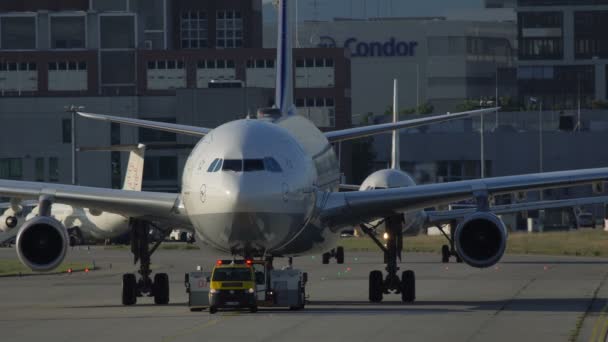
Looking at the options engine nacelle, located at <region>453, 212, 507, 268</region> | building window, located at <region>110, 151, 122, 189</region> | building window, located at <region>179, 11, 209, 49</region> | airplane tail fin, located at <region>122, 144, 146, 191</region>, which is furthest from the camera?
building window, located at <region>179, 11, 209, 49</region>

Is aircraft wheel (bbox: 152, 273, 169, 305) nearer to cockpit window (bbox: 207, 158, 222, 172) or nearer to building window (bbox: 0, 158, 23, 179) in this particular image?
cockpit window (bbox: 207, 158, 222, 172)

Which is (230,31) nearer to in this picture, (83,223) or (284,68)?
(83,223)

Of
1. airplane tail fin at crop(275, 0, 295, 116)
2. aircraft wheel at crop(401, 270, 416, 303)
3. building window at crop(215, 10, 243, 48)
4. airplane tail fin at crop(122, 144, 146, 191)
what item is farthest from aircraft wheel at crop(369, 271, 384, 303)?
building window at crop(215, 10, 243, 48)

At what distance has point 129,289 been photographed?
3706 centimetres

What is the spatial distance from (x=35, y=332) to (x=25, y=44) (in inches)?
4262

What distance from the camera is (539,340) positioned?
27.2 meters

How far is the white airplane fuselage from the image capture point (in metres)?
32.2

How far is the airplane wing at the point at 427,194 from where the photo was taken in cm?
3616

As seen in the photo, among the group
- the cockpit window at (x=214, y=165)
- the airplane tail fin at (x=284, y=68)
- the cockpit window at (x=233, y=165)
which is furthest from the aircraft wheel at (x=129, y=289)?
the airplane tail fin at (x=284, y=68)

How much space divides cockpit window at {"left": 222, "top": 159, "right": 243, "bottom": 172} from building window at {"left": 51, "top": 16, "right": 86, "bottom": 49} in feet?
333

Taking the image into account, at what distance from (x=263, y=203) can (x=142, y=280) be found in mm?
6454

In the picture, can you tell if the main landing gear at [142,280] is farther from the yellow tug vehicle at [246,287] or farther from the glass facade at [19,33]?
the glass facade at [19,33]

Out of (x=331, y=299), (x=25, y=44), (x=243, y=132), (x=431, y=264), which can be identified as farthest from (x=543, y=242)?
(x=25, y=44)

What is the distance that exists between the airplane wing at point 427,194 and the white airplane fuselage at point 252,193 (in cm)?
101
